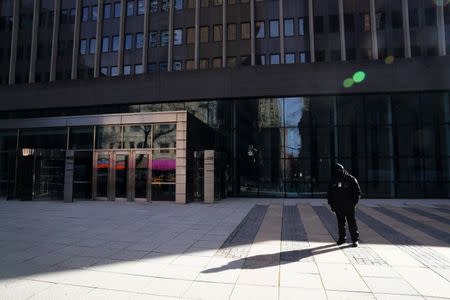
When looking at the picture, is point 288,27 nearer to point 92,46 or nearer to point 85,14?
point 92,46

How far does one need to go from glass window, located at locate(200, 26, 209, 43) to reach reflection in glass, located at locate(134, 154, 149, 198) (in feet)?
42.2

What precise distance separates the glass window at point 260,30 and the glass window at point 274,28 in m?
0.65

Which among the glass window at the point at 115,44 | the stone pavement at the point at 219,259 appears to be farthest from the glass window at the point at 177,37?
the stone pavement at the point at 219,259

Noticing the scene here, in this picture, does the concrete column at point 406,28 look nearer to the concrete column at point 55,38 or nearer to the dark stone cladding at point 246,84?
the dark stone cladding at point 246,84

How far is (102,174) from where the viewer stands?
1734cm

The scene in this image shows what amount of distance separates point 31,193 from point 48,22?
19.0 metres

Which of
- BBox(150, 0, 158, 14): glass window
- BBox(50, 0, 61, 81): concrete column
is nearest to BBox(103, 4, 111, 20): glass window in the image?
BBox(150, 0, 158, 14): glass window

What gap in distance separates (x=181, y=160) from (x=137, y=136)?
3.12 meters

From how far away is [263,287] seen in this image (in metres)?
4.54

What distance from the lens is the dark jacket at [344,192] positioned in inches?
276

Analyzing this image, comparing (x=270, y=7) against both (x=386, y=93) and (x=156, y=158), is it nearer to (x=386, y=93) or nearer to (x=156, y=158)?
(x=386, y=93)

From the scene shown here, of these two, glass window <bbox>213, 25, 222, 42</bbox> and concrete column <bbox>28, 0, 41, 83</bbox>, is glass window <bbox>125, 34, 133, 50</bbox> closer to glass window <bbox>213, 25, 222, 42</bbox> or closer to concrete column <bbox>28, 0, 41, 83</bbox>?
glass window <bbox>213, 25, 222, 42</bbox>

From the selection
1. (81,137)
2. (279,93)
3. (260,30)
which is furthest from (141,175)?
(260,30)

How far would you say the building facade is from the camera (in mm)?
18453
